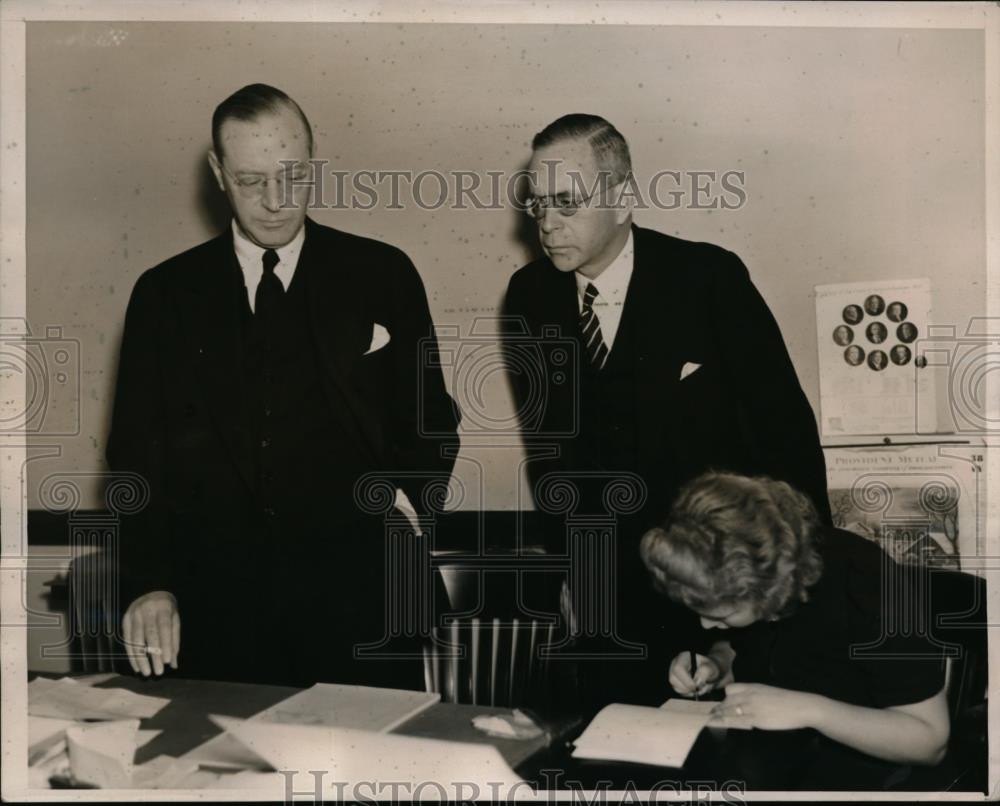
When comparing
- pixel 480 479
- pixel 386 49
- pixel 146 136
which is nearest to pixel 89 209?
pixel 146 136

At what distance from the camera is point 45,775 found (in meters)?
2.39

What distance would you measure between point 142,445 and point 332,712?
769 millimetres

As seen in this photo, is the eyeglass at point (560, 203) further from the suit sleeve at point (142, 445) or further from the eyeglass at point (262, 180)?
the suit sleeve at point (142, 445)

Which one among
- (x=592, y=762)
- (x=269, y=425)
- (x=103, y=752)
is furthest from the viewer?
(x=269, y=425)

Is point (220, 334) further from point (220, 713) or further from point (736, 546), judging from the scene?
point (736, 546)

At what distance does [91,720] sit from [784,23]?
2297mm

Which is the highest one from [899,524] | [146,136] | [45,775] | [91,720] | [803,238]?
[146,136]

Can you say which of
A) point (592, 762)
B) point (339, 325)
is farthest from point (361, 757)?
point (339, 325)

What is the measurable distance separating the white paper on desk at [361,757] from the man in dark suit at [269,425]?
0.14 m

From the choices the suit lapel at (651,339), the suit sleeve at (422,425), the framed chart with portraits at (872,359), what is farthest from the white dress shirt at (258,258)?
the framed chart with portraits at (872,359)

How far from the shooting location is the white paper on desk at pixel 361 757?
2.14 m

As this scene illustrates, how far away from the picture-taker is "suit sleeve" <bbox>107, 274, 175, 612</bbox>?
7.80 ft

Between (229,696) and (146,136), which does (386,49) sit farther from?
(229,696)

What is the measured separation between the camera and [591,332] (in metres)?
2.38
